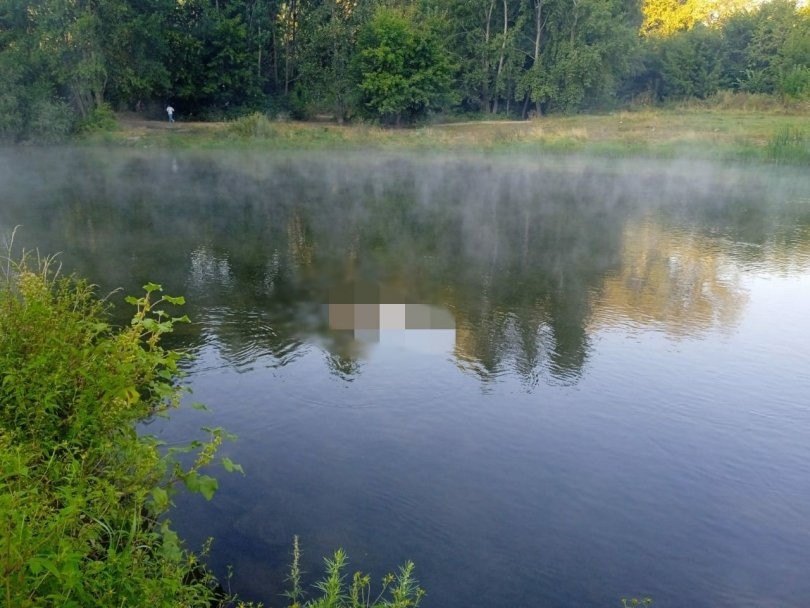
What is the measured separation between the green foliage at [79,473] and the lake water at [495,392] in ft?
2.82

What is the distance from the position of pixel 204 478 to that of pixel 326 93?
1483 inches

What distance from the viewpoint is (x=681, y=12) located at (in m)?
55.2

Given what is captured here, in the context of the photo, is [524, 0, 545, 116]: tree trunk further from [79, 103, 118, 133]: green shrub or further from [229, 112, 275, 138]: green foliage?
[79, 103, 118, 133]: green shrub

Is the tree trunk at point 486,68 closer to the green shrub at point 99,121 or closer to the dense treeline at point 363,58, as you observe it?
the dense treeline at point 363,58

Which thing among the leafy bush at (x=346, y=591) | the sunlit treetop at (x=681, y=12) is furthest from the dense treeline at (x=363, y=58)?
the leafy bush at (x=346, y=591)

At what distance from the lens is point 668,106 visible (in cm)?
4234

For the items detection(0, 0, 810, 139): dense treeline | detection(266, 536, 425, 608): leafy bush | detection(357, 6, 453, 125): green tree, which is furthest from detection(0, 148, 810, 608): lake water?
detection(357, 6, 453, 125): green tree

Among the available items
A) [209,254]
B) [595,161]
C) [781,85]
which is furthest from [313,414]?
[781,85]

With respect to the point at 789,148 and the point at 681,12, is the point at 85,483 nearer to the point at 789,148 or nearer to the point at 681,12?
the point at 789,148

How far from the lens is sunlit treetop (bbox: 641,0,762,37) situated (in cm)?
5459

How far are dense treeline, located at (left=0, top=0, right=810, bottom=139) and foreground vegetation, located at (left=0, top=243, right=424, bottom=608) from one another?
99.8 ft

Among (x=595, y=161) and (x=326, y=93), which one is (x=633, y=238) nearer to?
(x=595, y=161)

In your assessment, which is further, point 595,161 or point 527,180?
point 595,161

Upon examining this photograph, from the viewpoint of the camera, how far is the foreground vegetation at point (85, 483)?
273cm
